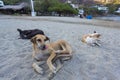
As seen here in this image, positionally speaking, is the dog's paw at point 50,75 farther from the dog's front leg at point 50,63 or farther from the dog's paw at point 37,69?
the dog's paw at point 37,69

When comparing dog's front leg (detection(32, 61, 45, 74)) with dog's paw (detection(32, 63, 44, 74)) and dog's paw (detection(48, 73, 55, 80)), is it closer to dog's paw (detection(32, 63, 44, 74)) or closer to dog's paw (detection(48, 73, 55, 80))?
dog's paw (detection(32, 63, 44, 74))

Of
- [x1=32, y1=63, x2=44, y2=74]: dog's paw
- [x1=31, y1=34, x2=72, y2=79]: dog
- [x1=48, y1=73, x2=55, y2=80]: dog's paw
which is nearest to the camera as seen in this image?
[x1=48, y1=73, x2=55, y2=80]: dog's paw

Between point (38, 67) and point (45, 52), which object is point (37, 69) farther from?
point (45, 52)

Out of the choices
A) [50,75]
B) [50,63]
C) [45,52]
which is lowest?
[50,75]

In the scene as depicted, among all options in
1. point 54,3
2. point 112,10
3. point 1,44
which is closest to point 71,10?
point 54,3

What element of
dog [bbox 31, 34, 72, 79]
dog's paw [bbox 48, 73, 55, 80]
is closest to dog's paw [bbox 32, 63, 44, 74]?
dog [bbox 31, 34, 72, 79]

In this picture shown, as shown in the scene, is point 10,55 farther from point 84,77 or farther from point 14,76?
point 84,77

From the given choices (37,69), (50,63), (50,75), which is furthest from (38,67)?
(50,75)

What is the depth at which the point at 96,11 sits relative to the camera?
157 ft

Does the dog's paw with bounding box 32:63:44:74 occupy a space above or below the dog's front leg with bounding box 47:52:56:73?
below

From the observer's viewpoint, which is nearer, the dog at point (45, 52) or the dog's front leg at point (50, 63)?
the dog's front leg at point (50, 63)

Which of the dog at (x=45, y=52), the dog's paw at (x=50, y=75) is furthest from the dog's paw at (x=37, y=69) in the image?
the dog's paw at (x=50, y=75)

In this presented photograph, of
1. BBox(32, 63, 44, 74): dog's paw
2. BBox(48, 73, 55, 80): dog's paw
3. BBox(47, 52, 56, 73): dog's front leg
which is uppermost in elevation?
BBox(47, 52, 56, 73): dog's front leg

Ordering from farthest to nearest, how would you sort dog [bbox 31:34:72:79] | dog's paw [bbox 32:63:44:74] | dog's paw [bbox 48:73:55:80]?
dog [bbox 31:34:72:79], dog's paw [bbox 32:63:44:74], dog's paw [bbox 48:73:55:80]
